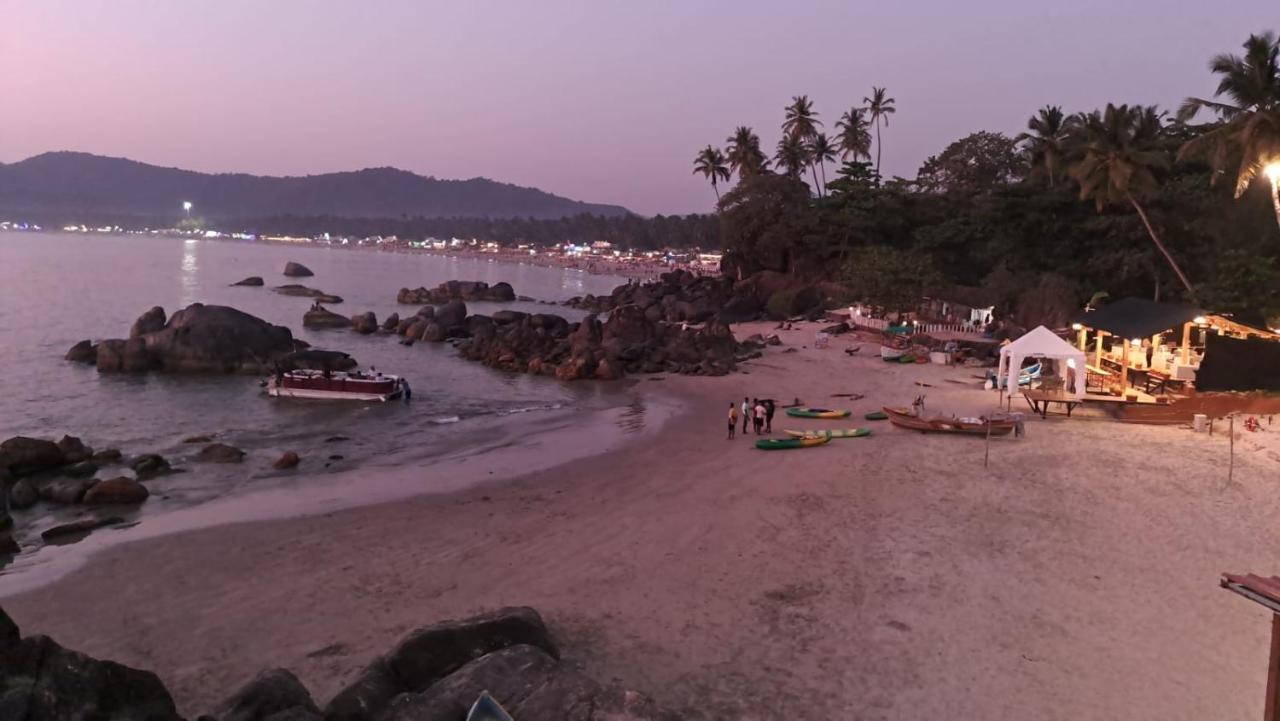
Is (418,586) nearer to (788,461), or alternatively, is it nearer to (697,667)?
(697,667)

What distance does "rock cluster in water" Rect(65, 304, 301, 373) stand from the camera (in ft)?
103

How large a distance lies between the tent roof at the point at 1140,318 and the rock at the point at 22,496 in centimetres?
2786

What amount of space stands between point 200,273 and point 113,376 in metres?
81.3

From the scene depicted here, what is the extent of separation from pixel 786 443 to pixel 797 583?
7.83 metres

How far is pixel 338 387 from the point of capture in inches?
1064

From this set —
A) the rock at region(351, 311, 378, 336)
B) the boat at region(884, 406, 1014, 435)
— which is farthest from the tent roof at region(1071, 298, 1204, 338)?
the rock at region(351, 311, 378, 336)

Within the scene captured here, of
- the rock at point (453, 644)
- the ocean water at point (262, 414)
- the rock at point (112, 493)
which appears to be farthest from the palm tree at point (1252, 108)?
the rock at point (112, 493)

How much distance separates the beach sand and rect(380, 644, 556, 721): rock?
6.24ft

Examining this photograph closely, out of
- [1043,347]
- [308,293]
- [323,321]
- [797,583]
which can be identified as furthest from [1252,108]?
[308,293]

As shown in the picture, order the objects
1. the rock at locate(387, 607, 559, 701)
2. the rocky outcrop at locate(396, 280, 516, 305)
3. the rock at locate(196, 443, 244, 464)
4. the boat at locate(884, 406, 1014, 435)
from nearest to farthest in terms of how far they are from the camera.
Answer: the rock at locate(387, 607, 559, 701)
the boat at locate(884, 406, 1014, 435)
the rock at locate(196, 443, 244, 464)
the rocky outcrop at locate(396, 280, 516, 305)

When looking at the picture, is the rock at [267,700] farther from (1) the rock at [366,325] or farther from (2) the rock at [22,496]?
(1) the rock at [366,325]

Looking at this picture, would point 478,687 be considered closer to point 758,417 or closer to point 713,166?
point 758,417

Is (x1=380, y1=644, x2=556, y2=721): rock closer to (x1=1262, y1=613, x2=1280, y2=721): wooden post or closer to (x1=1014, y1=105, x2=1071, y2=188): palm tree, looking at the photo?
(x1=1262, y1=613, x2=1280, y2=721): wooden post

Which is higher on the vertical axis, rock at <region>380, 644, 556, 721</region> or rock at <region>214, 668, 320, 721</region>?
rock at <region>380, 644, 556, 721</region>
